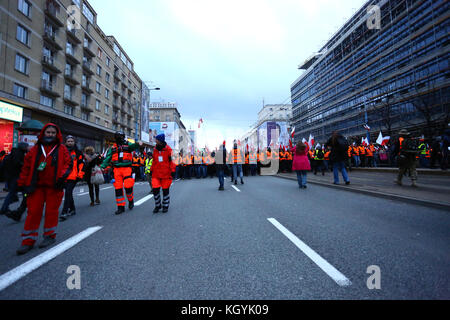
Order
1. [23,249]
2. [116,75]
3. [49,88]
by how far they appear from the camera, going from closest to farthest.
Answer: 1. [23,249]
2. [49,88]
3. [116,75]

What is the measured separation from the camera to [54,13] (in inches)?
898

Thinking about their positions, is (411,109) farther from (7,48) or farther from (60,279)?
(7,48)

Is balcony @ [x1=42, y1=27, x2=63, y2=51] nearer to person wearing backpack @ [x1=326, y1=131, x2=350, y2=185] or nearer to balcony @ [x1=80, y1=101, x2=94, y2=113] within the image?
balcony @ [x1=80, y1=101, x2=94, y2=113]

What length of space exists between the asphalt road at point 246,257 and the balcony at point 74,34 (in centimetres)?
3125

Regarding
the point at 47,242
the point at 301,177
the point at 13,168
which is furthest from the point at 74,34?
the point at 47,242

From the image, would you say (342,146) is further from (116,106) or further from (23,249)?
(116,106)

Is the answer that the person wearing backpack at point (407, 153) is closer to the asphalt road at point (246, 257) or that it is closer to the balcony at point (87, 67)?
the asphalt road at point (246, 257)

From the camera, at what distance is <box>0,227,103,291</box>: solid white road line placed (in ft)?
6.39

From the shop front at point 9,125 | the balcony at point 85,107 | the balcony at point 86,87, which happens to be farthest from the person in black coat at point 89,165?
the balcony at point 86,87

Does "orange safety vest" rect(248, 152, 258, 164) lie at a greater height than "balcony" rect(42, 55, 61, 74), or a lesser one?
lesser

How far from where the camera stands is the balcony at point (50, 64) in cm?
2146

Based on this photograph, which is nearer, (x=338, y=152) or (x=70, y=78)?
(x=338, y=152)

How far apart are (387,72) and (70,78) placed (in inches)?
1958

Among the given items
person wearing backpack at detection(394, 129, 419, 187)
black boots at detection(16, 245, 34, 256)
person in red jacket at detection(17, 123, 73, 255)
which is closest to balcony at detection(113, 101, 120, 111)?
person in red jacket at detection(17, 123, 73, 255)
